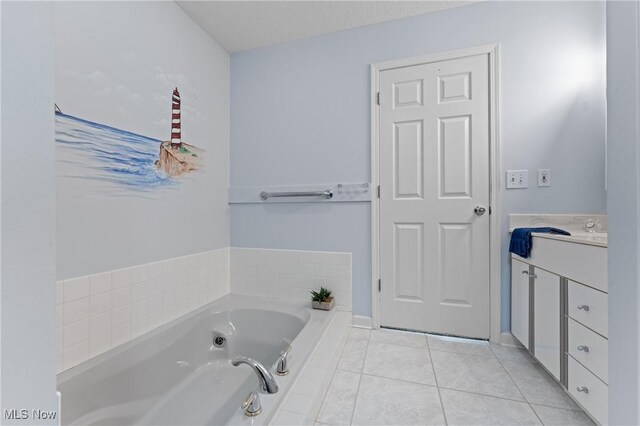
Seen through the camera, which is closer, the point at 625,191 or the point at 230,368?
the point at 625,191

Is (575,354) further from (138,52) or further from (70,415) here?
(138,52)

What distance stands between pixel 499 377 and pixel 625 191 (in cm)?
145

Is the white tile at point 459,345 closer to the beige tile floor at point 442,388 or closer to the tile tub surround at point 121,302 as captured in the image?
the beige tile floor at point 442,388

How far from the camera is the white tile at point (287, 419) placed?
897 mm

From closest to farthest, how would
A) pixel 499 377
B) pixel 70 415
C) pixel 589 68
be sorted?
pixel 70 415 → pixel 499 377 → pixel 589 68

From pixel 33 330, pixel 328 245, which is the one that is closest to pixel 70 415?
pixel 33 330

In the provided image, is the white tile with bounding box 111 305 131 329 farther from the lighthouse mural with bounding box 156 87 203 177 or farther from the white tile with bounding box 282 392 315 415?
the white tile with bounding box 282 392 315 415

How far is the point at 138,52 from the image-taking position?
4.81 ft

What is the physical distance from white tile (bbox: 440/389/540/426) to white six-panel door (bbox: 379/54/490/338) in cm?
62

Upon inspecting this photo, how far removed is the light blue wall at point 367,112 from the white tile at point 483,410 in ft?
2.22

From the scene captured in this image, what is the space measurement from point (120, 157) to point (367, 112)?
1.59 m

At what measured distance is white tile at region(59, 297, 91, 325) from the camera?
3.68ft

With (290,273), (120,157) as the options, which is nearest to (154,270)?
(120,157)

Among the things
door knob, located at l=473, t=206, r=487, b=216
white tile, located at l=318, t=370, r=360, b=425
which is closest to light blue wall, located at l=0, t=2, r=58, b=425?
white tile, located at l=318, t=370, r=360, b=425
